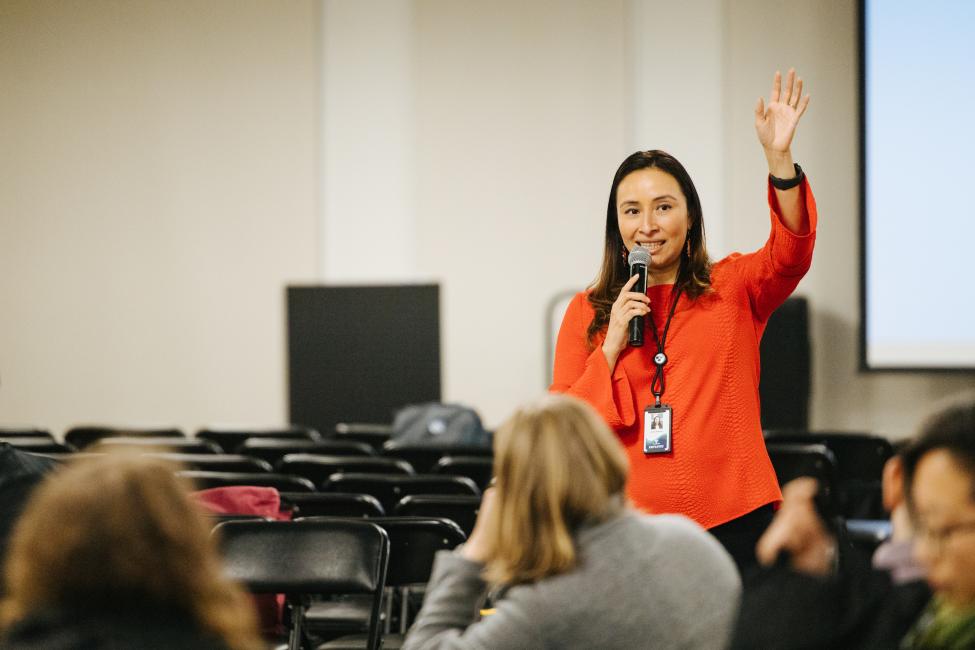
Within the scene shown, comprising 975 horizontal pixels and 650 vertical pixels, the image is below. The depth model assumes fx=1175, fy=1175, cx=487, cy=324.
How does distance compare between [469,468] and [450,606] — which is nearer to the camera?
[450,606]

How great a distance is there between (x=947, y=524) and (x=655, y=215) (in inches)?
47.5

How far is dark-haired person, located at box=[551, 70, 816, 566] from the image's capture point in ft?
8.32

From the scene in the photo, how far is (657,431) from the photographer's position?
8.39 feet

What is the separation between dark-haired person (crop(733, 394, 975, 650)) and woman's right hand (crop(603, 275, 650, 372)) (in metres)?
0.93

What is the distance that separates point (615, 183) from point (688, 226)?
198 millimetres

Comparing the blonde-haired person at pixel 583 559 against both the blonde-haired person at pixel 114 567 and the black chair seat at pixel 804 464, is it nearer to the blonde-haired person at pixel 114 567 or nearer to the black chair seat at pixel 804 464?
the blonde-haired person at pixel 114 567

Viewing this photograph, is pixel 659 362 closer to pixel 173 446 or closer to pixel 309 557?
pixel 309 557

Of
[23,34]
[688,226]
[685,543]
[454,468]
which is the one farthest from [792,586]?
[23,34]

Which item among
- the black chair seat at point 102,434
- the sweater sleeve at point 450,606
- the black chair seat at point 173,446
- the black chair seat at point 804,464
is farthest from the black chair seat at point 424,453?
the sweater sleeve at point 450,606

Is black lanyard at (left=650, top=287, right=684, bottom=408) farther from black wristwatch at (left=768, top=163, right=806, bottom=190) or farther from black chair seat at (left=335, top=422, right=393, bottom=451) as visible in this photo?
black chair seat at (left=335, top=422, right=393, bottom=451)

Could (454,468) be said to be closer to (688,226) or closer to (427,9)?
(688,226)

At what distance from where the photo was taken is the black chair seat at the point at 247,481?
4.59 meters

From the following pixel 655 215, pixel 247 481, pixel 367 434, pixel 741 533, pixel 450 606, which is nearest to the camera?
pixel 450 606

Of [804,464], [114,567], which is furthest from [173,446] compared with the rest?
[114,567]
